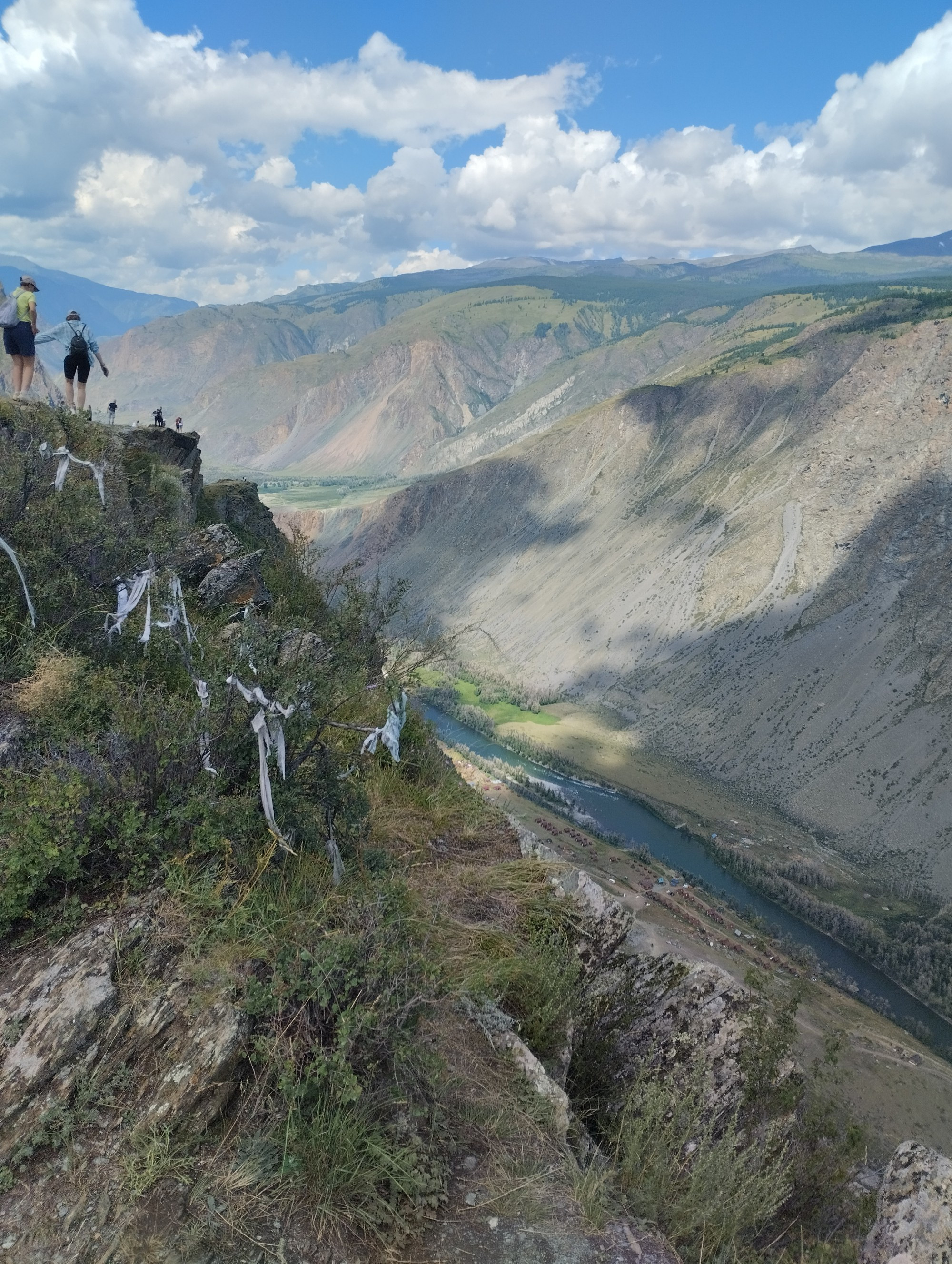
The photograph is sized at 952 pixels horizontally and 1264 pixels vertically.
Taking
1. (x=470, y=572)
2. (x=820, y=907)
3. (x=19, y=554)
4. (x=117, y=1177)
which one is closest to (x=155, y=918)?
(x=117, y=1177)

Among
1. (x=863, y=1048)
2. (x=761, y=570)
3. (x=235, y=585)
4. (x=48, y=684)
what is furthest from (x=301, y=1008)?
(x=761, y=570)

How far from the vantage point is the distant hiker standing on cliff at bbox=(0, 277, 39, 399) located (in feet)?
29.3

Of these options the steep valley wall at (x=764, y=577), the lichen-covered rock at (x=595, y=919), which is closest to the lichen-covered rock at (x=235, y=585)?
the lichen-covered rock at (x=595, y=919)

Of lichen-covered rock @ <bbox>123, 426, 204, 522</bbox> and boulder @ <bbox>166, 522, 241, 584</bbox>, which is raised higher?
lichen-covered rock @ <bbox>123, 426, 204, 522</bbox>

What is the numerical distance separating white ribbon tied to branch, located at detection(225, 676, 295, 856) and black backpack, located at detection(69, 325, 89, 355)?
25.0 feet

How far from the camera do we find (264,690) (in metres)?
4.43

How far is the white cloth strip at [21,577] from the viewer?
536 centimetres

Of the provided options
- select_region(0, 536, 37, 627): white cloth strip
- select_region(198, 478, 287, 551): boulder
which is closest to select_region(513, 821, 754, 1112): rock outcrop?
select_region(0, 536, 37, 627): white cloth strip

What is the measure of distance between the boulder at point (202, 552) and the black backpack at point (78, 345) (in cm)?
296

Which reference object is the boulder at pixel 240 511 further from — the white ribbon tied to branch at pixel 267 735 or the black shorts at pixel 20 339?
the white ribbon tied to branch at pixel 267 735

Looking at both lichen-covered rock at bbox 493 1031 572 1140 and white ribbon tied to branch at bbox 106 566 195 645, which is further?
white ribbon tied to branch at bbox 106 566 195 645

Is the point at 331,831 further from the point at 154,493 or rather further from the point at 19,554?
the point at 154,493

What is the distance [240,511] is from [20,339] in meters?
5.72

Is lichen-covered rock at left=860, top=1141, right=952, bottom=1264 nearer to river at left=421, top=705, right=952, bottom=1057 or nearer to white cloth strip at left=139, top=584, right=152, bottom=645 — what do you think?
white cloth strip at left=139, top=584, right=152, bottom=645
